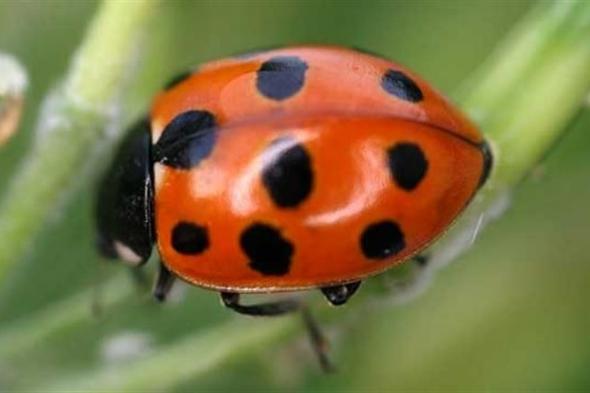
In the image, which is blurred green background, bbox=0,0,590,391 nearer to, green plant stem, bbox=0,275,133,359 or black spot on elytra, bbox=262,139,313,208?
green plant stem, bbox=0,275,133,359

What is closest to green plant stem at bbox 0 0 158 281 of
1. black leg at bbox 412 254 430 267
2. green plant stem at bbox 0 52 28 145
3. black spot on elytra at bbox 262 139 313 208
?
green plant stem at bbox 0 52 28 145

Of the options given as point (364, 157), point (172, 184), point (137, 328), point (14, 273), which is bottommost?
point (137, 328)

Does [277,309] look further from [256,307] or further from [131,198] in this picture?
[131,198]

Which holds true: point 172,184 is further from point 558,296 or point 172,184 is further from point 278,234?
point 558,296

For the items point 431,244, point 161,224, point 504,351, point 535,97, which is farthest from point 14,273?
point 504,351

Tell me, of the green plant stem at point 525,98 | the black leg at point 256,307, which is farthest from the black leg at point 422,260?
the black leg at point 256,307

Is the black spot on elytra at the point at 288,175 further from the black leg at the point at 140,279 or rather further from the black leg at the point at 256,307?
the black leg at the point at 140,279

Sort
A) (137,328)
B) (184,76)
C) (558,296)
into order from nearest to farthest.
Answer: (184,76) → (137,328) → (558,296)
